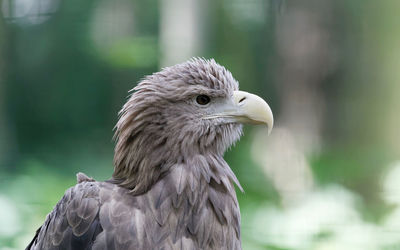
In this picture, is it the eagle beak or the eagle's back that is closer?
the eagle's back

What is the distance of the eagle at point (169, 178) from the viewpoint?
1.96 meters

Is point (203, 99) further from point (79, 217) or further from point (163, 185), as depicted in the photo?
point (79, 217)

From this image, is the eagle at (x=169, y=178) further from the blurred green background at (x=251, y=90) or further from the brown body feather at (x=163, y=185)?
the blurred green background at (x=251, y=90)

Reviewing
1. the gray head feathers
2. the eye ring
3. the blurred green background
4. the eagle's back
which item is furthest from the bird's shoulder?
the blurred green background

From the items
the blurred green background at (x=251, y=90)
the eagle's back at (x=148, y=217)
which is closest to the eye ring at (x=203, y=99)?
the eagle's back at (x=148, y=217)

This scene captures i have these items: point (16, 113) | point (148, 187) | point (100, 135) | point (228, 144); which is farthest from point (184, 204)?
point (16, 113)

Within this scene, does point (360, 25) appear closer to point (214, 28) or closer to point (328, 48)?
point (328, 48)

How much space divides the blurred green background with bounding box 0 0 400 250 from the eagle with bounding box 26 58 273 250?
1826 millimetres

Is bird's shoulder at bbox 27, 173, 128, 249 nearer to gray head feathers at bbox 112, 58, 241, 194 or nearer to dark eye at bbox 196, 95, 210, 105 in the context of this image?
gray head feathers at bbox 112, 58, 241, 194

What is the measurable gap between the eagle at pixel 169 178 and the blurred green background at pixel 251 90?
183 cm

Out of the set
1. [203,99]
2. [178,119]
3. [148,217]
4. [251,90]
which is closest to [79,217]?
[148,217]

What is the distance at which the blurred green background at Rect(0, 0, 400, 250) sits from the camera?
4.18 m

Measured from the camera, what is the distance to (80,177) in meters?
2.16

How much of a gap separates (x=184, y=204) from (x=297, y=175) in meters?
2.51
